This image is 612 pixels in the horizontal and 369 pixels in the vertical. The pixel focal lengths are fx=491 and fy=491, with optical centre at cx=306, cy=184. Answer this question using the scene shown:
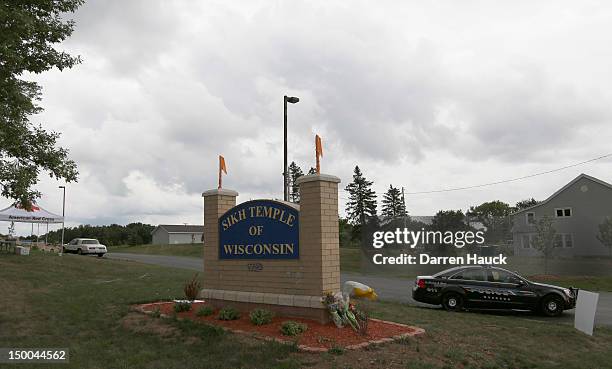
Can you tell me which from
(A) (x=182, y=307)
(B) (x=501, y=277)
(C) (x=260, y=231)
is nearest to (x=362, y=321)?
(C) (x=260, y=231)

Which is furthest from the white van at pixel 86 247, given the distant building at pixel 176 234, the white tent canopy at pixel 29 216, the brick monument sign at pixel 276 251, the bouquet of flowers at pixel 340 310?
the distant building at pixel 176 234

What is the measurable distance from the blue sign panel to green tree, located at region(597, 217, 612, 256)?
25.7 metres

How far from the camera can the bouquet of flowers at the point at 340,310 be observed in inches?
347

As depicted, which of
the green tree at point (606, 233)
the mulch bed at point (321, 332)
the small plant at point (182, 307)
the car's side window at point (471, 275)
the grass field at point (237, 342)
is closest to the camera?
the grass field at point (237, 342)

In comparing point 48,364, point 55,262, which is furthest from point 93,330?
point 55,262

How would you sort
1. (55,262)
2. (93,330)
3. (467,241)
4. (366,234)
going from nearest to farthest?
(93,330) < (55,262) < (467,241) < (366,234)

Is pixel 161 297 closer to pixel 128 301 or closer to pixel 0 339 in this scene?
pixel 128 301

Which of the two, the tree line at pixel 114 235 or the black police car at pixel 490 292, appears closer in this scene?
the black police car at pixel 490 292

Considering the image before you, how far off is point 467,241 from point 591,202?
64.6 feet

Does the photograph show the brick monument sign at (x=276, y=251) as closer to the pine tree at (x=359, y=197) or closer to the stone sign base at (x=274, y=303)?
the stone sign base at (x=274, y=303)

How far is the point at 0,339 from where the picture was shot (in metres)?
9.27

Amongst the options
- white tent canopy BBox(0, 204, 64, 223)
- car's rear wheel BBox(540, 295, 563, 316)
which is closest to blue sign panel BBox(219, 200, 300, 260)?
car's rear wheel BBox(540, 295, 563, 316)

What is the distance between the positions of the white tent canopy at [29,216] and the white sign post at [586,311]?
28.3 meters

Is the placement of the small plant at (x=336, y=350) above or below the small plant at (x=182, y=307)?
below
